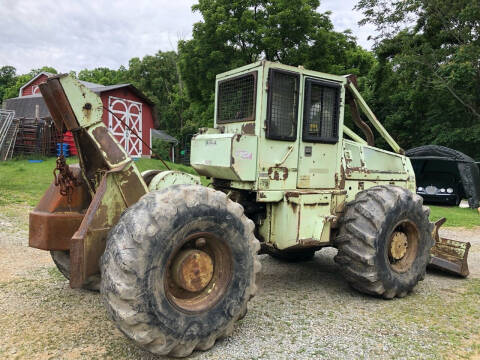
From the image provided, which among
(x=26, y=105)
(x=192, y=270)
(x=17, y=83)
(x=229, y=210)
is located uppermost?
(x=17, y=83)

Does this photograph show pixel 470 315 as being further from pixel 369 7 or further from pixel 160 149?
pixel 160 149

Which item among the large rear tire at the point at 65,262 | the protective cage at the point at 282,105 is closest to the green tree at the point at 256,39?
the protective cage at the point at 282,105

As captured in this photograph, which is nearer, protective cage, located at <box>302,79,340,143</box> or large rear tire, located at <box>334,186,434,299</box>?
large rear tire, located at <box>334,186,434,299</box>

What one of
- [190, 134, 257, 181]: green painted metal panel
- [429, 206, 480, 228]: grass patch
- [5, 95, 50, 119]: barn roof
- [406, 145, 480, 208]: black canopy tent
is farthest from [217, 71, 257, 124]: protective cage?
[5, 95, 50, 119]: barn roof

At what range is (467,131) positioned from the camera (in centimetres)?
2044

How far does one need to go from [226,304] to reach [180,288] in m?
0.43

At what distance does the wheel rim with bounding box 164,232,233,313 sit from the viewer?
3.38m

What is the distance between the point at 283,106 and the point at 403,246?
240 cm

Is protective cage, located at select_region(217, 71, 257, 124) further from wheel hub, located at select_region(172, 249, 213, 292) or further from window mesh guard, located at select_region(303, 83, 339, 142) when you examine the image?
wheel hub, located at select_region(172, 249, 213, 292)

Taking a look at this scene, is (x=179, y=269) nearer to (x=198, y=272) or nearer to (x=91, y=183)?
(x=198, y=272)

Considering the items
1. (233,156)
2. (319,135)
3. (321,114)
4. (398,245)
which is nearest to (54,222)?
(233,156)

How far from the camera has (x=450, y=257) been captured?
243 inches

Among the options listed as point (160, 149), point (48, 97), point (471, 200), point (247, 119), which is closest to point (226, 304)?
point (247, 119)

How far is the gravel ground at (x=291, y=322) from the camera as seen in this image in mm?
3418
